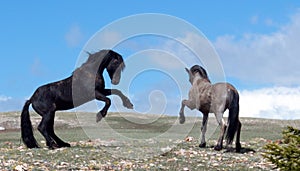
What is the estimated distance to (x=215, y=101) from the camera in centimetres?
1773

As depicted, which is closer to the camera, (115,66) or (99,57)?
(115,66)

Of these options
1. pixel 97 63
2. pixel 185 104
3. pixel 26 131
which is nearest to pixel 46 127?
pixel 26 131

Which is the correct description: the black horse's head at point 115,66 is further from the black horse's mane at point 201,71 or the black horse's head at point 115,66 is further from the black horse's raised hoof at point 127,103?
the black horse's mane at point 201,71

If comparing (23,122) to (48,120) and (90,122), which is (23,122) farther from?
(90,122)

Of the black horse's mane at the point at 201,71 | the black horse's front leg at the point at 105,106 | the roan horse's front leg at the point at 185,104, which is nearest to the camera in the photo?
the black horse's front leg at the point at 105,106

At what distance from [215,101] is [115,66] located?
136 inches

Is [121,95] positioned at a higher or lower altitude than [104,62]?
lower

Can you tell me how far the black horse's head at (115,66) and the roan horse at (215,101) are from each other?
8.62 ft

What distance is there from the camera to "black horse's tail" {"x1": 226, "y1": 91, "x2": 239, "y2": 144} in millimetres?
17219

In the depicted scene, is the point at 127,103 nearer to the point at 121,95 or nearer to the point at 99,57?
the point at 121,95

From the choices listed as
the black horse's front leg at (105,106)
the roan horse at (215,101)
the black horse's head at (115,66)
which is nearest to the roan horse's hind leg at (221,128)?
the roan horse at (215,101)

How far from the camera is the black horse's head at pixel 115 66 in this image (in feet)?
57.2

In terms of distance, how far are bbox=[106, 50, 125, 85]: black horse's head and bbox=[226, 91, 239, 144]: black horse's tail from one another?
12.2ft

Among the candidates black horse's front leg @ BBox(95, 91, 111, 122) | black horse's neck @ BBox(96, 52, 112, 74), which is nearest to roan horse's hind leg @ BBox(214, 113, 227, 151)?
black horse's front leg @ BBox(95, 91, 111, 122)
